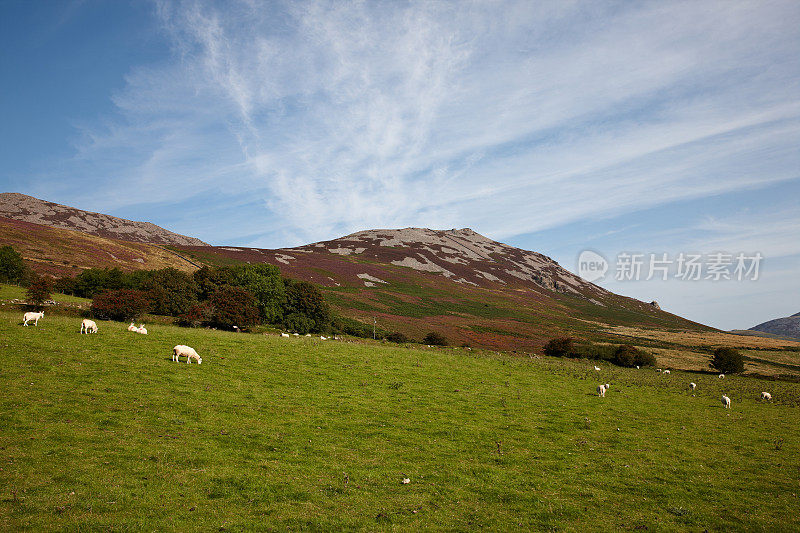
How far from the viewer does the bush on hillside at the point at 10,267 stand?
5303 cm

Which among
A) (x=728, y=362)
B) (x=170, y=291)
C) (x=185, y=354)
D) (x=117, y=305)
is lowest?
(x=185, y=354)

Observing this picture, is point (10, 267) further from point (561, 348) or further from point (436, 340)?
point (561, 348)

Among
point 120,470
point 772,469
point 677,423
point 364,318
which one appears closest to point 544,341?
point 364,318

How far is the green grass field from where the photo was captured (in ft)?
37.8

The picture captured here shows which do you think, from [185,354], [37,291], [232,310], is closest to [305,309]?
[232,310]

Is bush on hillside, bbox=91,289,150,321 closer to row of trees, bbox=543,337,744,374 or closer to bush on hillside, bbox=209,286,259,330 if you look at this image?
bush on hillside, bbox=209,286,259,330

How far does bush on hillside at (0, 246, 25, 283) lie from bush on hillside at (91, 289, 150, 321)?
27320 millimetres

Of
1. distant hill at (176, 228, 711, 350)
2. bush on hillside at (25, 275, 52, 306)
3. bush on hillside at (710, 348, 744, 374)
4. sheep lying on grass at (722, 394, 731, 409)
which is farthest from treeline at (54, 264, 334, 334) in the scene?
bush on hillside at (710, 348, 744, 374)

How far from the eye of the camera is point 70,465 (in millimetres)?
12289

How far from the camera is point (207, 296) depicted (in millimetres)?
55125

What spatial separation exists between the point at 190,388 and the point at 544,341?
8680 centimetres

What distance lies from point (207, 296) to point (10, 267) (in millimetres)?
27250

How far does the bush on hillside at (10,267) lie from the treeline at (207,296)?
14.4ft

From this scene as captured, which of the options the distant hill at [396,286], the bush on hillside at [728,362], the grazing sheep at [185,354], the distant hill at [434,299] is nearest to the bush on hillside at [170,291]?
the distant hill at [396,286]
